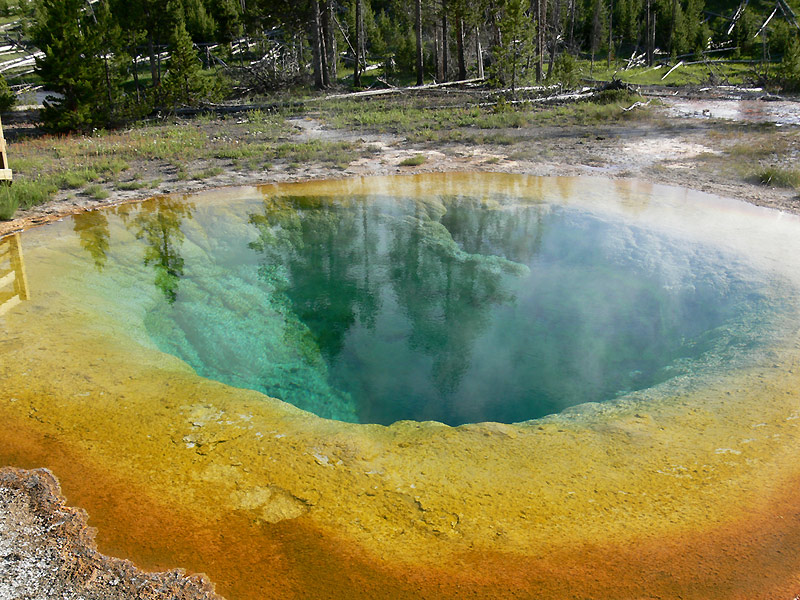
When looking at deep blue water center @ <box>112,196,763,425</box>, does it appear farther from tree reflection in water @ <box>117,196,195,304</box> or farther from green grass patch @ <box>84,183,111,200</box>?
green grass patch @ <box>84,183,111,200</box>

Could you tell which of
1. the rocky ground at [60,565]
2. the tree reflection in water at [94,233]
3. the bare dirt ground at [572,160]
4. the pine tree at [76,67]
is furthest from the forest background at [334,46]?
the rocky ground at [60,565]

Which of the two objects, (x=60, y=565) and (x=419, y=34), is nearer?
(x=60, y=565)

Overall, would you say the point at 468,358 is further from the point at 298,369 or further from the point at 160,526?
the point at 160,526

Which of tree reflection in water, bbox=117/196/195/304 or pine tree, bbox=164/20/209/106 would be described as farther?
pine tree, bbox=164/20/209/106

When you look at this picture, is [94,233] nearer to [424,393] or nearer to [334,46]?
[424,393]

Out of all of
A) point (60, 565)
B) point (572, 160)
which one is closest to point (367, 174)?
point (572, 160)

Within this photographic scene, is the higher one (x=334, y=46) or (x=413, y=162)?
(x=334, y=46)

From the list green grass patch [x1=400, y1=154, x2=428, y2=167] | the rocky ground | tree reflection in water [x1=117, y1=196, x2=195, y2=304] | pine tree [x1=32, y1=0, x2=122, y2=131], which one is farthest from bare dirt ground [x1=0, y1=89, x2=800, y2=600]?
pine tree [x1=32, y1=0, x2=122, y2=131]
